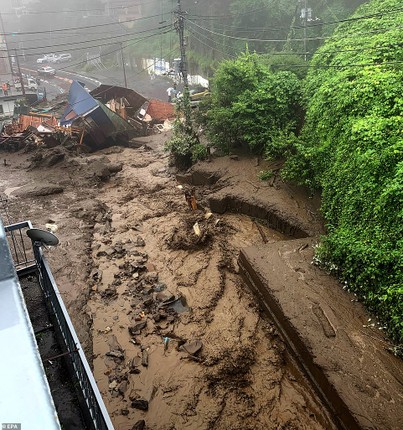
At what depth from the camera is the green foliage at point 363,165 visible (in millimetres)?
7176

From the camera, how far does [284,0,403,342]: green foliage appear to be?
7.18 m

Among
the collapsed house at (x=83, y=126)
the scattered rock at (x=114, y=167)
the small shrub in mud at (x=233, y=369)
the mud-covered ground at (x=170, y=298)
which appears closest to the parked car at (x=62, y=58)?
the collapsed house at (x=83, y=126)

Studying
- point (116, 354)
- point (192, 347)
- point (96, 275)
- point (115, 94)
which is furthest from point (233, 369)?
point (115, 94)

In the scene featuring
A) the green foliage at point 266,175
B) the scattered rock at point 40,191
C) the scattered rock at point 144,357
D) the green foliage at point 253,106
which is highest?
the green foliage at point 253,106

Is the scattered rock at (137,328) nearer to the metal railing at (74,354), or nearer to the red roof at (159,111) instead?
the metal railing at (74,354)

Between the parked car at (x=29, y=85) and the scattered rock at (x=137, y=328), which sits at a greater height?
the parked car at (x=29, y=85)

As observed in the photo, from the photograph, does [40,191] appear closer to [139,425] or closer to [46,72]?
[139,425]

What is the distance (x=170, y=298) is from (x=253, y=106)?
847 cm

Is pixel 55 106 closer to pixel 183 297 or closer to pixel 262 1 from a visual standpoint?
pixel 262 1

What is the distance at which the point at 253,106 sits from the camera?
14.0m

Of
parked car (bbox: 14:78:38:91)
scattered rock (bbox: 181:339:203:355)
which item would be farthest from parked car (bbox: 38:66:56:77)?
scattered rock (bbox: 181:339:203:355)

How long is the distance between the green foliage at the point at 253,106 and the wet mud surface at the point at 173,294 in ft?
3.36

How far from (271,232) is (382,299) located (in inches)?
193

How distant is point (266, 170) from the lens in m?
13.2
